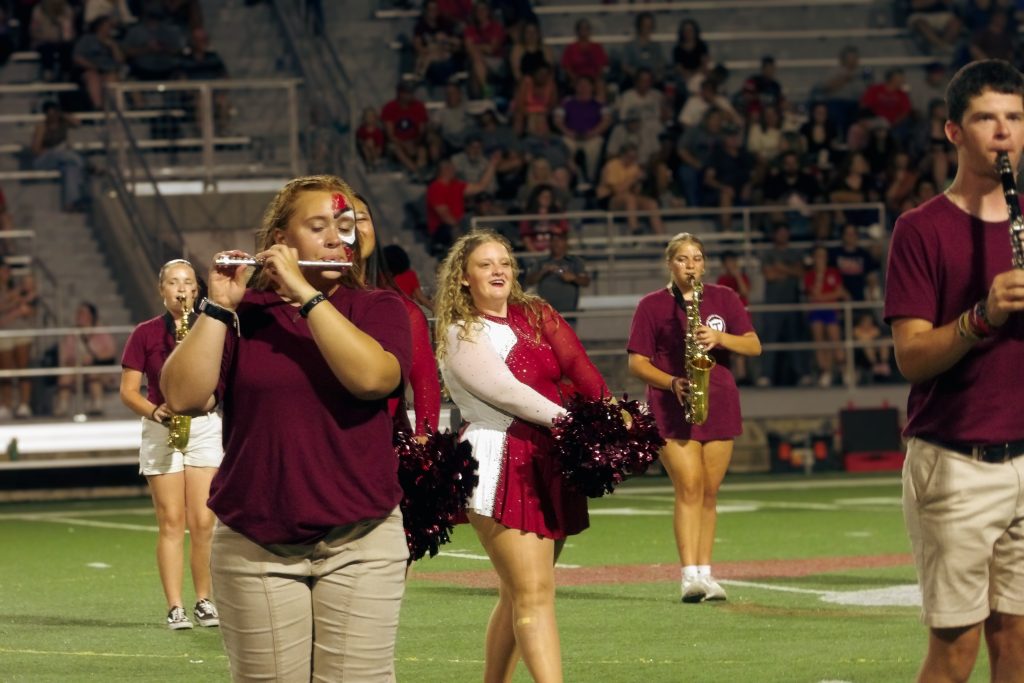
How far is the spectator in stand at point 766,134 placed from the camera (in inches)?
1054

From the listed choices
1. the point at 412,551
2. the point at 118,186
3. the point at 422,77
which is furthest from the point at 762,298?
the point at 412,551

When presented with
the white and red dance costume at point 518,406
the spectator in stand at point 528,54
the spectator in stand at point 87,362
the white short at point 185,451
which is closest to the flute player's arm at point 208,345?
the white and red dance costume at point 518,406

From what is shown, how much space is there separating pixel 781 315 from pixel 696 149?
13.3 ft

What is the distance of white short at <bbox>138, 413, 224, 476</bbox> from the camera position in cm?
1128

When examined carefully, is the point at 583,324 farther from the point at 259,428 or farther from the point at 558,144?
the point at 259,428

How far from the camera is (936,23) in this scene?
29.5 meters

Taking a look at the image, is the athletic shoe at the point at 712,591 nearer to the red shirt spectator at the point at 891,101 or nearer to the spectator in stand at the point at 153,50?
the spectator in stand at the point at 153,50

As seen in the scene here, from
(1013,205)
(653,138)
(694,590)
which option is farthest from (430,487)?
(653,138)

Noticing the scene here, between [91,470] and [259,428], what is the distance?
1654 centimetres

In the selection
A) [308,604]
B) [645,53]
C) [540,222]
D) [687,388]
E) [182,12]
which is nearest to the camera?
[308,604]

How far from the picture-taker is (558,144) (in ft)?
85.0

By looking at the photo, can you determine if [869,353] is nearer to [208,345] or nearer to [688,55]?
[688,55]

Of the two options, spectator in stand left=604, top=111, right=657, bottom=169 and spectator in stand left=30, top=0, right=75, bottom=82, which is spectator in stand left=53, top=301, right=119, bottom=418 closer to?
spectator in stand left=30, top=0, right=75, bottom=82

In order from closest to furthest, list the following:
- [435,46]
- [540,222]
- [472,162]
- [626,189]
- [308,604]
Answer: [308,604] → [540,222] → [472,162] → [626,189] → [435,46]
